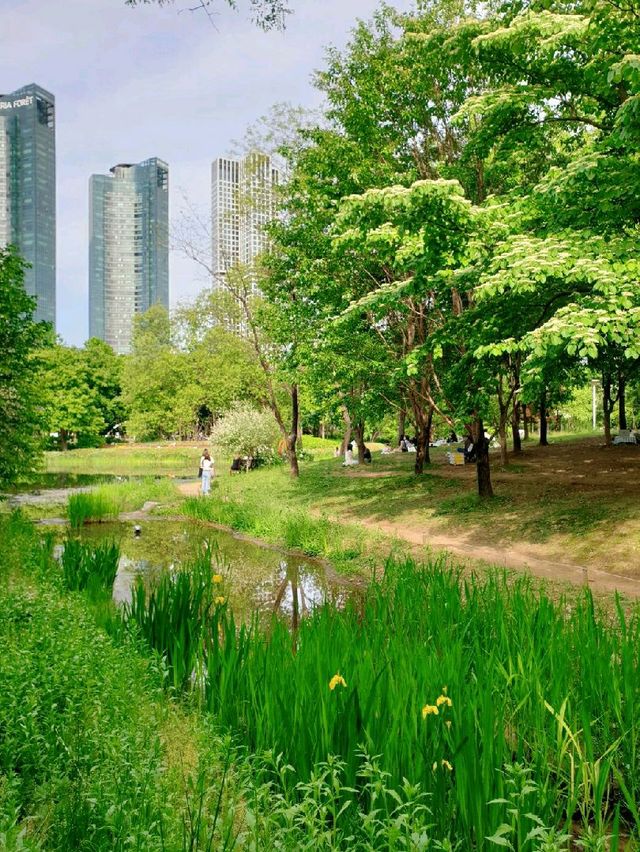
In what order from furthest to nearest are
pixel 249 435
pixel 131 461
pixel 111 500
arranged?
1. pixel 131 461
2. pixel 249 435
3. pixel 111 500

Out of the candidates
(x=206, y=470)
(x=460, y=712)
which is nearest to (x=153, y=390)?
(x=206, y=470)

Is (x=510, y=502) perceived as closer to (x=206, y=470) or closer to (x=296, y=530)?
(x=296, y=530)

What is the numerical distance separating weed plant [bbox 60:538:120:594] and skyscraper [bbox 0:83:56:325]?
92.2 metres

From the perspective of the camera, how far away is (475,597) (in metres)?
5.41

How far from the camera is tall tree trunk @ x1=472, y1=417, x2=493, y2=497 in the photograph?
51.6 ft

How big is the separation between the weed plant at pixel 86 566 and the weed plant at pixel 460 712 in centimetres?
317

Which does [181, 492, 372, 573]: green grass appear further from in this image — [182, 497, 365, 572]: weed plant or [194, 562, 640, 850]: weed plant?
[194, 562, 640, 850]: weed plant

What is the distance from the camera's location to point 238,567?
12.0m

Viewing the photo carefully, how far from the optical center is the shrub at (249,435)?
31266 millimetres

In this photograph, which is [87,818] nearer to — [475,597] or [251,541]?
[475,597]

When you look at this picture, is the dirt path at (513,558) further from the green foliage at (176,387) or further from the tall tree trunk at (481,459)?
the green foliage at (176,387)

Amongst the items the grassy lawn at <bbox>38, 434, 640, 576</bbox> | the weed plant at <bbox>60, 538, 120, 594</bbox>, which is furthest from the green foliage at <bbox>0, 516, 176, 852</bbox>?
the grassy lawn at <bbox>38, 434, 640, 576</bbox>

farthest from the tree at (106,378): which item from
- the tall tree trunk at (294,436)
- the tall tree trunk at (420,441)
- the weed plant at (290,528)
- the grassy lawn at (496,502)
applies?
the weed plant at (290,528)

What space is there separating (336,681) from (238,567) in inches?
344
